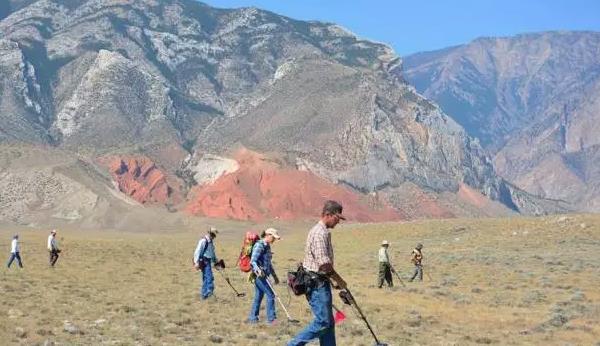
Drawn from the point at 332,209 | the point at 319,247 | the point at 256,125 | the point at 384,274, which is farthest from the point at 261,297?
the point at 256,125

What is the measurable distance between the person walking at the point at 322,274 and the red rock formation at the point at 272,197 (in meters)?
102

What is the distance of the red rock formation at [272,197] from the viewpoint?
11650 centimetres

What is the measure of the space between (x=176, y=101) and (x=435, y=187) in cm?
6608

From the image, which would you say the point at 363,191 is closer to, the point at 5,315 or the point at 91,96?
the point at 91,96

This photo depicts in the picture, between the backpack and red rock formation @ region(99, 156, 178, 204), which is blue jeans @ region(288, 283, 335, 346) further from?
red rock formation @ region(99, 156, 178, 204)

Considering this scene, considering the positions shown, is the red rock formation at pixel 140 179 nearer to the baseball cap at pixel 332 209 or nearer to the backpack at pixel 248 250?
the backpack at pixel 248 250

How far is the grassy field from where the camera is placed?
17016 millimetres

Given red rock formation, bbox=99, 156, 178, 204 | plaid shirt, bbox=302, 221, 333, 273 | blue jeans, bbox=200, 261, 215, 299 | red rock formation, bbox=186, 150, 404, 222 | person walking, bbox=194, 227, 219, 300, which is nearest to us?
plaid shirt, bbox=302, 221, 333, 273

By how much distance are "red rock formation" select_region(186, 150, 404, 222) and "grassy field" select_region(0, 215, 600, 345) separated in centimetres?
6831

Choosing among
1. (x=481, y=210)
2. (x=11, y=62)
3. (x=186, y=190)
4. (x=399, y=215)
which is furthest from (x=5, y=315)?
(x=11, y=62)

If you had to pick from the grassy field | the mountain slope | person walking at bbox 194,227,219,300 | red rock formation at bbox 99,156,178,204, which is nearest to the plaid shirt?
the grassy field

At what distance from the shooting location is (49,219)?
111m

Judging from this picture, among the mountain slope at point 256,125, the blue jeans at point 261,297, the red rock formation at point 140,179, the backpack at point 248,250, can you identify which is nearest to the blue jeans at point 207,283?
the backpack at point 248,250

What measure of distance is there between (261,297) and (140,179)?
121m
